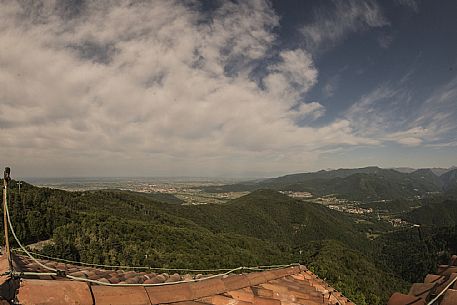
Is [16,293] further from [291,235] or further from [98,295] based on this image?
[291,235]

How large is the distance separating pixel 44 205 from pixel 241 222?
11352 cm

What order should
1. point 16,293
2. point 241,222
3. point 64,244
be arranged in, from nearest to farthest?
1. point 16,293
2. point 64,244
3. point 241,222

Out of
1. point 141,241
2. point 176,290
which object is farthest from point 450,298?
point 141,241

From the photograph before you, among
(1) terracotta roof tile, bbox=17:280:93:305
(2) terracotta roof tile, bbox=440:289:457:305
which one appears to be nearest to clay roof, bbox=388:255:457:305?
(2) terracotta roof tile, bbox=440:289:457:305

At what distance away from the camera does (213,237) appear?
75688 millimetres

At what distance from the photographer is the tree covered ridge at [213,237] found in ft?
135

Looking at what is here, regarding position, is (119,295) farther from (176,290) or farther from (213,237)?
(213,237)

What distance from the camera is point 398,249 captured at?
467 ft

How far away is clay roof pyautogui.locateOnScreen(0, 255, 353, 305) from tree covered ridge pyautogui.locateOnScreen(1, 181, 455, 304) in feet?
114

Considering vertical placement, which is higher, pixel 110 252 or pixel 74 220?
pixel 74 220

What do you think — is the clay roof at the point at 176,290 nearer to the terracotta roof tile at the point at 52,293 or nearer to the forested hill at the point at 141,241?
the terracotta roof tile at the point at 52,293

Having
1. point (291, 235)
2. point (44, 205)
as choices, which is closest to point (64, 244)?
point (44, 205)

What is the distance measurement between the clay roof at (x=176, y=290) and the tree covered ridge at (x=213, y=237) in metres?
34.6

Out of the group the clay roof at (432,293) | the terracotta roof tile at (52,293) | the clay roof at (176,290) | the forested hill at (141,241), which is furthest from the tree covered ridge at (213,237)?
the clay roof at (432,293)
